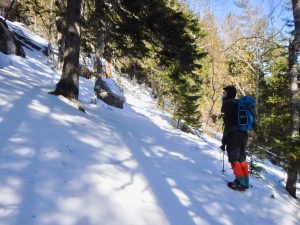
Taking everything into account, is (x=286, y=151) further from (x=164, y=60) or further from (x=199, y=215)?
(x=199, y=215)

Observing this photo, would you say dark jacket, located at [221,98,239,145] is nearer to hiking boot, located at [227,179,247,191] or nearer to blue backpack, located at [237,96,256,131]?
blue backpack, located at [237,96,256,131]

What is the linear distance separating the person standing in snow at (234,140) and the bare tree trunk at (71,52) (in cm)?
457

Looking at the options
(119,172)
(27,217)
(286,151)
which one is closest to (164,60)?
(286,151)

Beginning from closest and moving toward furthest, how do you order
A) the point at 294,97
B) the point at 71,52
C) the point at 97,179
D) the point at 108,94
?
the point at 97,179, the point at 71,52, the point at 294,97, the point at 108,94

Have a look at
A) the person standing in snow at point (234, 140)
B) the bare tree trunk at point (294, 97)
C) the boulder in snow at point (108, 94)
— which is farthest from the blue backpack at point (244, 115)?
the boulder in snow at point (108, 94)

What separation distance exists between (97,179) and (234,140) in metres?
3.03

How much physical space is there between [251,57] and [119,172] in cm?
2737

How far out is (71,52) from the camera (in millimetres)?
9031

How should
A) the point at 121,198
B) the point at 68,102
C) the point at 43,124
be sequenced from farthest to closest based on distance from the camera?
1. the point at 68,102
2. the point at 43,124
3. the point at 121,198

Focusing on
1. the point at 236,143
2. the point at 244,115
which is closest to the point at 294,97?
the point at 244,115

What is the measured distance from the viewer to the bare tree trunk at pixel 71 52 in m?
8.98

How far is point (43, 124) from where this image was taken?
567cm

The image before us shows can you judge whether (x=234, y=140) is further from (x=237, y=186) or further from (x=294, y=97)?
(x=294, y=97)

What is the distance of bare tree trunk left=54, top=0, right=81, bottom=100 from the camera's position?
898 cm
